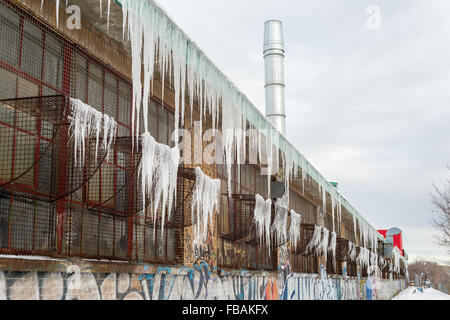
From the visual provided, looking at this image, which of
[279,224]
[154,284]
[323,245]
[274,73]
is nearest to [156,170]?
[154,284]

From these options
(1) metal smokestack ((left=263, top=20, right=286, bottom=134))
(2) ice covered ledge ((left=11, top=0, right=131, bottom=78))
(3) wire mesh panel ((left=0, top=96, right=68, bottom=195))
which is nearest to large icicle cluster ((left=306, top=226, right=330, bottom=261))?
(1) metal smokestack ((left=263, top=20, right=286, bottom=134))

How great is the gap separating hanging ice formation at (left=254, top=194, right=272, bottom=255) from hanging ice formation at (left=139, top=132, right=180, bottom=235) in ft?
11.6

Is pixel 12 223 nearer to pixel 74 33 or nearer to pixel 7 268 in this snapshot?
pixel 7 268

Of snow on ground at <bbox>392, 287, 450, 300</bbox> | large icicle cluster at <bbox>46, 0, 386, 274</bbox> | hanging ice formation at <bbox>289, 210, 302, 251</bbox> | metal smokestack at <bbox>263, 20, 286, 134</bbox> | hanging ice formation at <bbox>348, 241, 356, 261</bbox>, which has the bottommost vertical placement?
snow on ground at <bbox>392, 287, 450, 300</bbox>

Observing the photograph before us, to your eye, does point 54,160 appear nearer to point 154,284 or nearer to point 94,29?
point 94,29

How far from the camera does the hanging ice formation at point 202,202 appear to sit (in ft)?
28.3

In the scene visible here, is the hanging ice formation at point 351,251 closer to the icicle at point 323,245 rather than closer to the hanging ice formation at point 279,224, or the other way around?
the icicle at point 323,245

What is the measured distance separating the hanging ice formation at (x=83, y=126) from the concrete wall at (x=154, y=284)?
1.32 meters

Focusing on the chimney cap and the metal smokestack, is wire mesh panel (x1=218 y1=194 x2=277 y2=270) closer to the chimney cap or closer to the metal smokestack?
the metal smokestack

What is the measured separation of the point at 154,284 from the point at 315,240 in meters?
9.74

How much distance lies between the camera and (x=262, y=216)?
11633 mm

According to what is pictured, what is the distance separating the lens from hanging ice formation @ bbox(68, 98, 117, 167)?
5477 millimetres

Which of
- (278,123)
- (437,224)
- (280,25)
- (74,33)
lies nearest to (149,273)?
(74,33)
